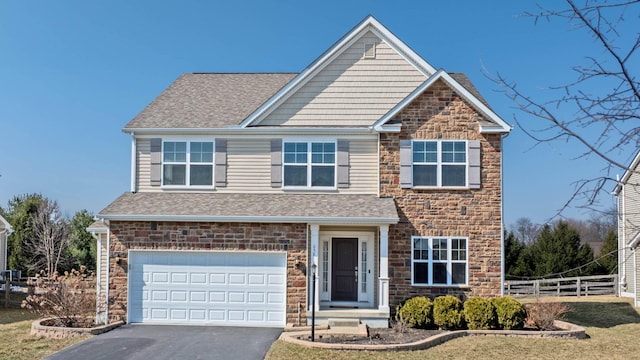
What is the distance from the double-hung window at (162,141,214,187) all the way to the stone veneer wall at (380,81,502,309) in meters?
5.53

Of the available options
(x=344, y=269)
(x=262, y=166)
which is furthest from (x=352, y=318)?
(x=262, y=166)

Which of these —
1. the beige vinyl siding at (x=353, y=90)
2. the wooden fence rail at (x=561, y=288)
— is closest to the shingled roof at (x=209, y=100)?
the beige vinyl siding at (x=353, y=90)

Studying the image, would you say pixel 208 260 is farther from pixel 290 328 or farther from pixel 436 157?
pixel 436 157

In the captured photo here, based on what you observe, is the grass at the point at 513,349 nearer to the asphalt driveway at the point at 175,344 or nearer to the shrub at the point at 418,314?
the asphalt driveway at the point at 175,344

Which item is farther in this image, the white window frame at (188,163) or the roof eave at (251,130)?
the white window frame at (188,163)

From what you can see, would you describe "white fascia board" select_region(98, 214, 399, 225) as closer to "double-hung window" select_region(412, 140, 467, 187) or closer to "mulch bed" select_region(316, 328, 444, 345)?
"double-hung window" select_region(412, 140, 467, 187)

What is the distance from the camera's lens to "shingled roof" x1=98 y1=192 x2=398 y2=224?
1614 cm

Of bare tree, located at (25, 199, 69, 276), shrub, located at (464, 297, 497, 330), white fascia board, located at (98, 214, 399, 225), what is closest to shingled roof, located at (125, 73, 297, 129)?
white fascia board, located at (98, 214, 399, 225)

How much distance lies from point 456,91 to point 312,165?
16.2 ft

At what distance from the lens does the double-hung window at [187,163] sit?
18.1m

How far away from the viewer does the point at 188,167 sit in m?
18.1

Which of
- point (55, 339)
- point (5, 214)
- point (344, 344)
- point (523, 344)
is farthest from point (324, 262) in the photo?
point (5, 214)

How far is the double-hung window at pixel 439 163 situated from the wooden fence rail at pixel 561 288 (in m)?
11.5

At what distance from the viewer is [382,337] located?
14.3 meters
